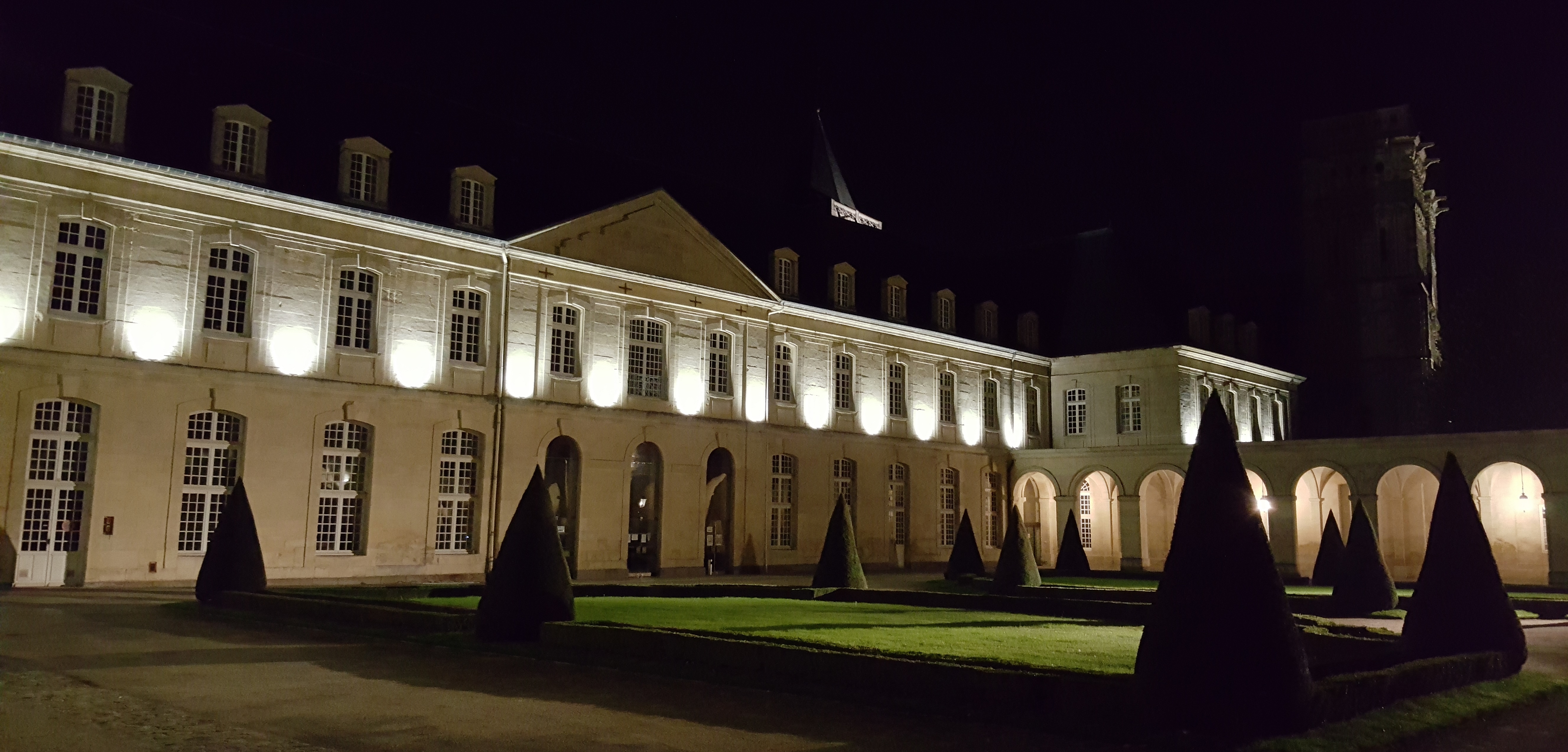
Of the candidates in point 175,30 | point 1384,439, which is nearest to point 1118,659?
point 175,30

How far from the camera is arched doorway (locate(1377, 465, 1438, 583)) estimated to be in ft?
128

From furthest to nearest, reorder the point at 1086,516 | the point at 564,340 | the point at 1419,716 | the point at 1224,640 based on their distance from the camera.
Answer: the point at 1086,516 → the point at 564,340 → the point at 1419,716 → the point at 1224,640

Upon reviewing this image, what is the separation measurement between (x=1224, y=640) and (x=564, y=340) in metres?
22.4

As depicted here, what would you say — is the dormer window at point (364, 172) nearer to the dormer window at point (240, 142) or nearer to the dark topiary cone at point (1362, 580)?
the dormer window at point (240, 142)

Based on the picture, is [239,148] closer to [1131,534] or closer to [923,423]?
[923,423]

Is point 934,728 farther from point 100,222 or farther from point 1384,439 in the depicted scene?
point 1384,439

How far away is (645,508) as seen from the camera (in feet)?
101

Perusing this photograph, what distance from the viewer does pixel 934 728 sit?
903cm

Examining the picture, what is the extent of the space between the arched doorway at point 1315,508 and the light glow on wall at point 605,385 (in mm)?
25256

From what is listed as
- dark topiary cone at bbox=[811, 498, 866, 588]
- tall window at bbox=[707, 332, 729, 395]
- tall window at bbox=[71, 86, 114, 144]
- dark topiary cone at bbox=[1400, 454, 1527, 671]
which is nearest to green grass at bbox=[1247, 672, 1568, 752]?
dark topiary cone at bbox=[1400, 454, 1527, 671]

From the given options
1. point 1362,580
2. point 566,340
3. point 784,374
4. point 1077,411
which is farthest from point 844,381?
point 1362,580

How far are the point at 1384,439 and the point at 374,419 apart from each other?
29.5 metres

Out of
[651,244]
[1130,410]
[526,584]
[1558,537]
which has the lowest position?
[526,584]

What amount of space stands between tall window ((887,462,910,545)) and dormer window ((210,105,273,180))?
22.1m
